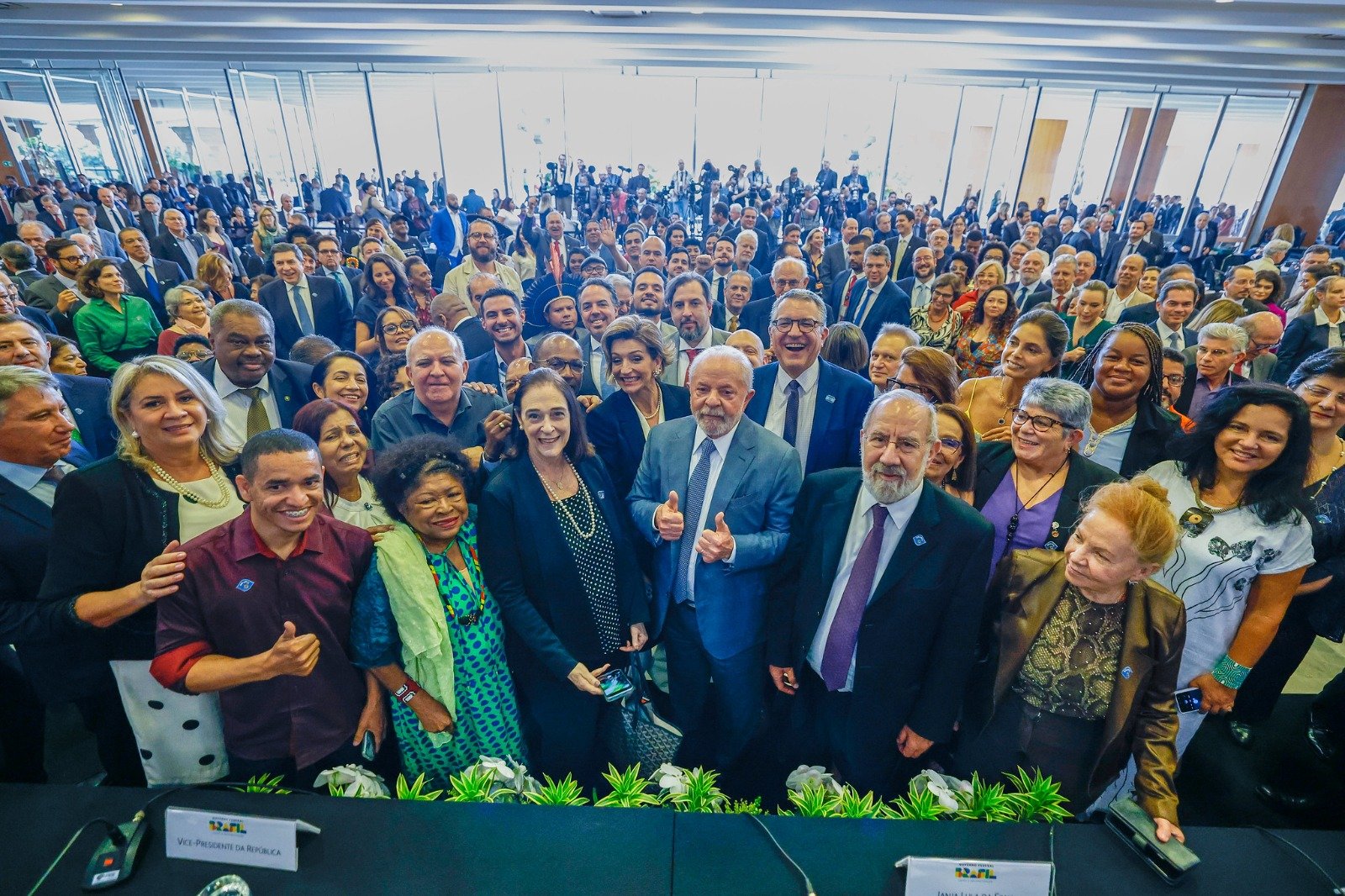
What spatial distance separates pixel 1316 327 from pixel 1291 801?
387 centimetres

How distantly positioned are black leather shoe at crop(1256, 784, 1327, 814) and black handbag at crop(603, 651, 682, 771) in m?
2.62

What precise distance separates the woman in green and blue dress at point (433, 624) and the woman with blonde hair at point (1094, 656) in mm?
1660

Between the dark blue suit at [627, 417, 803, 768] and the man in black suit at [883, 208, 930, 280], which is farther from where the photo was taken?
the man in black suit at [883, 208, 930, 280]

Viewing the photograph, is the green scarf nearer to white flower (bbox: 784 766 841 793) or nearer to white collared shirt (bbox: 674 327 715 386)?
white flower (bbox: 784 766 841 793)

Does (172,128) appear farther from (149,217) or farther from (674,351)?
(674,351)

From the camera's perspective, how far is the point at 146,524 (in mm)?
1808

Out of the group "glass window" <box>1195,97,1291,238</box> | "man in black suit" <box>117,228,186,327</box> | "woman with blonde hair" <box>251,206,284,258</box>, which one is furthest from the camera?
"glass window" <box>1195,97,1291,238</box>

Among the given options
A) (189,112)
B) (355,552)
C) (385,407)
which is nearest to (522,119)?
(189,112)

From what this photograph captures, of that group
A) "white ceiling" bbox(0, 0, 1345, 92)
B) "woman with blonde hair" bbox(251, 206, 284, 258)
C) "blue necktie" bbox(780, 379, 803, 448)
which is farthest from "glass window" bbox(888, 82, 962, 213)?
"blue necktie" bbox(780, 379, 803, 448)

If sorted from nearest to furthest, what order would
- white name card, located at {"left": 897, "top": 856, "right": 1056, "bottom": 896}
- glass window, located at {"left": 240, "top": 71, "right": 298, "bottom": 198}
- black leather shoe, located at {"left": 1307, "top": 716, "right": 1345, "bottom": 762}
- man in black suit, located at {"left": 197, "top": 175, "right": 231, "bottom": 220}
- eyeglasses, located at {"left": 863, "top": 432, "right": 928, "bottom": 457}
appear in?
white name card, located at {"left": 897, "top": 856, "right": 1056, "bottom": 896} < eyeglasses, located at {"left": 863, "top": 432, "right": 928, "bottom": 457} < black leather shoe, located at {"left": 1307, "top": 716, "right": 1345, "bottom": 762} < man in black suit, located at {"left": 197, "top": 175, "right": 231, "bottom": 220} < glass window, located at {"left": 240, "top": 71, "right": 298, "bottom": 198}

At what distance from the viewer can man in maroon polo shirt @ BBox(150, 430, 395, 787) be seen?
5.45 feet

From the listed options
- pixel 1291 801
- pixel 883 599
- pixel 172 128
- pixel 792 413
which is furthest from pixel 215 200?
pixel 1291 801

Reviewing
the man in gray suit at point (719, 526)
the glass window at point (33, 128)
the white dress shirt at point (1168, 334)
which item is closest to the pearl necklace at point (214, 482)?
the man in gray suit at point (719, 526)

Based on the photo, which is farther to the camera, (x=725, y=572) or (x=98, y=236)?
(x=98, y=236)
